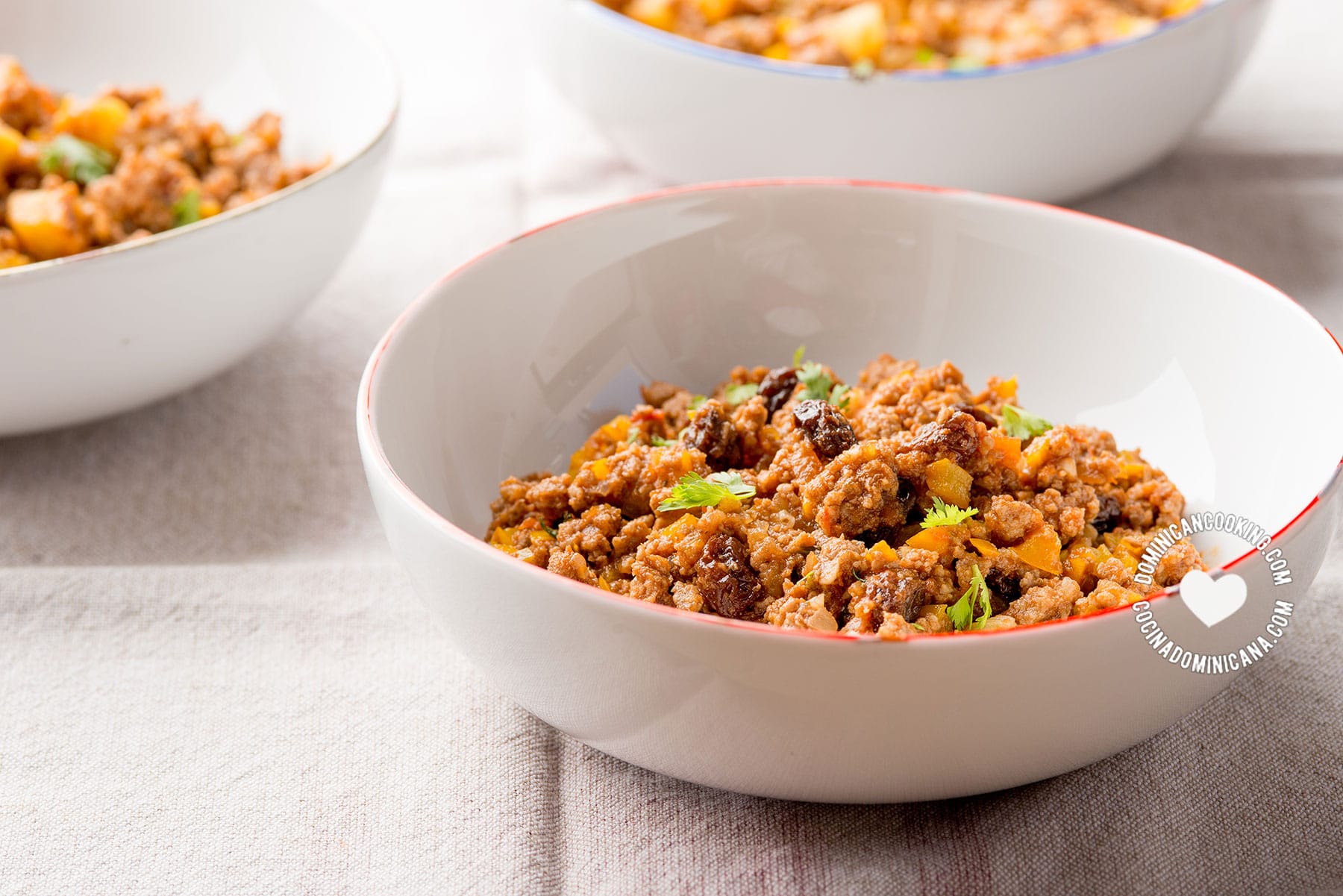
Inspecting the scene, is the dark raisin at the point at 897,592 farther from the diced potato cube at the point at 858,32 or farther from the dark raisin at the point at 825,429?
the diced potato cube at the point at 858,32

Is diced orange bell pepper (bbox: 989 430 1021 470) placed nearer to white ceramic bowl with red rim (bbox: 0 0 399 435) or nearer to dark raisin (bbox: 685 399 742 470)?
dark raisin (bbox: 685 399 742 470)

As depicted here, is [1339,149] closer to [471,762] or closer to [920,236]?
[920,236]

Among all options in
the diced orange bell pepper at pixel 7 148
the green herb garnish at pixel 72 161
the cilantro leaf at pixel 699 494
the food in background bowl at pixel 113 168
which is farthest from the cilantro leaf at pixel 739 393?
the diced orange bell pepper at pixel 7 148

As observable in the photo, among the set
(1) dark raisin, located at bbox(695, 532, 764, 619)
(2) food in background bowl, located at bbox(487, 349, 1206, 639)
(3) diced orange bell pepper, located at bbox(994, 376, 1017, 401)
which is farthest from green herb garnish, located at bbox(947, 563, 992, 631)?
(3) diced orange bell pepper, located at bbox(994, 376, 1017, 401)

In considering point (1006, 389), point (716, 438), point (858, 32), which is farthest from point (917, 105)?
point (716, 438)

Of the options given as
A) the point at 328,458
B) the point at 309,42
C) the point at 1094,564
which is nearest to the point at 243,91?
the point at 309,42

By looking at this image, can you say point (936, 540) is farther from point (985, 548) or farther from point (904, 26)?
point (904, 26)

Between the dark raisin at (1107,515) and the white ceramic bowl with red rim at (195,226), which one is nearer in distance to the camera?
the dark raisin at (1107,515)
